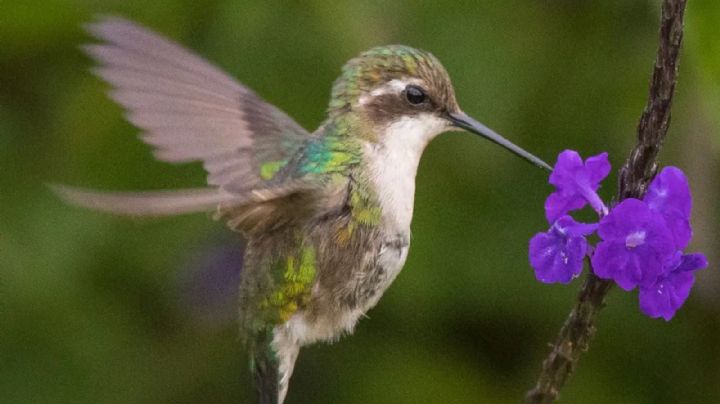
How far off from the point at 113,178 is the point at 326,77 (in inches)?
30.2

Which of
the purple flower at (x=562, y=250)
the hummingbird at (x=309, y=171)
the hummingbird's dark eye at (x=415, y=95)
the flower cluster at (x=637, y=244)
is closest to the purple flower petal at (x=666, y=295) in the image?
the flower cluster at (x=637, y=244)

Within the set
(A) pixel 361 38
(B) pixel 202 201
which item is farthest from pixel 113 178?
(B) pixel 202 201

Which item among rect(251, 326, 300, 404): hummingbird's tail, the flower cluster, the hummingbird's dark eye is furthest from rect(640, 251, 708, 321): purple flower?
rect(251, 326, 300, 404): hummingbird's tail

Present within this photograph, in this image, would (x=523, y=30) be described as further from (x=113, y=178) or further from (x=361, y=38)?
(x=113, y=178)

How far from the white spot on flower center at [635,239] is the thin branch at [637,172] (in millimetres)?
64

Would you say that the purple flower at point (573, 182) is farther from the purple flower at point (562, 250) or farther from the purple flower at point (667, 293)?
the purple flower at point (667, 293)

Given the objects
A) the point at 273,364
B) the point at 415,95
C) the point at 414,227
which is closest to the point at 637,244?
the point at 415,95

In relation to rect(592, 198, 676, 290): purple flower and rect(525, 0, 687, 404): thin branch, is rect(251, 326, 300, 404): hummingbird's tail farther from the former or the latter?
rect(592, 198, 676, 290): purple flower

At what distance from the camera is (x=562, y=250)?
195 centimetres

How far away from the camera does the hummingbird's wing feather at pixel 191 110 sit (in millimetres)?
2439

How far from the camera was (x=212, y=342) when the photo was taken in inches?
148

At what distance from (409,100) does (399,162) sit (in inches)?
7.2

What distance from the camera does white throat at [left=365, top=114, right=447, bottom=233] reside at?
7.79 ft

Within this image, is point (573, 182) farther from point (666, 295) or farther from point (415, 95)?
point (415, 95)
